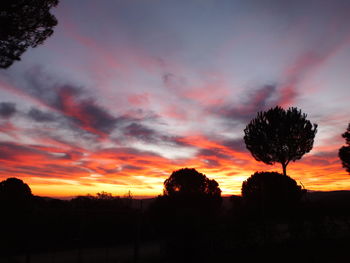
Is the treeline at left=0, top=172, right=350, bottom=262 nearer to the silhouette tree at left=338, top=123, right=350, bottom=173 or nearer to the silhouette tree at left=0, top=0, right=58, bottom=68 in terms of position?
the silhouette tree at left=0, top=0, right=58, bottom=68

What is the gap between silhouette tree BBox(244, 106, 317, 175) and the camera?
3206 cm

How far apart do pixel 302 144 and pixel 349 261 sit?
22033mm

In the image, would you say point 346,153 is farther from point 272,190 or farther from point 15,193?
point 15,193

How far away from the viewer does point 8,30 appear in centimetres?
1409

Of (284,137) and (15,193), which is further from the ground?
(284,137)

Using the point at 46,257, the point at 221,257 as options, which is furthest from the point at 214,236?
the point at 46,257

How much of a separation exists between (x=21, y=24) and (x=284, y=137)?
89.1 ft

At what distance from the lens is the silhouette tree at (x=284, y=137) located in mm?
32062

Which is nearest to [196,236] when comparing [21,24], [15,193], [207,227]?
[207,227]

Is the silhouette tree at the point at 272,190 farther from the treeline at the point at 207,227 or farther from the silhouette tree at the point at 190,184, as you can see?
the silhouette tree at the point at 190,184

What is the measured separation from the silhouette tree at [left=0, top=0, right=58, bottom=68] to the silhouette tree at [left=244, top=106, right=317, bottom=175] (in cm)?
2491

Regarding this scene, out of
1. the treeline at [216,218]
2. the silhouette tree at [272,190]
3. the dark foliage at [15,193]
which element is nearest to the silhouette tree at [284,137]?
the treeline at [216,218]

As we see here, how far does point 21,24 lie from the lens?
14.4 metres

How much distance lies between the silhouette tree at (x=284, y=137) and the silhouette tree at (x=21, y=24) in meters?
24.9
